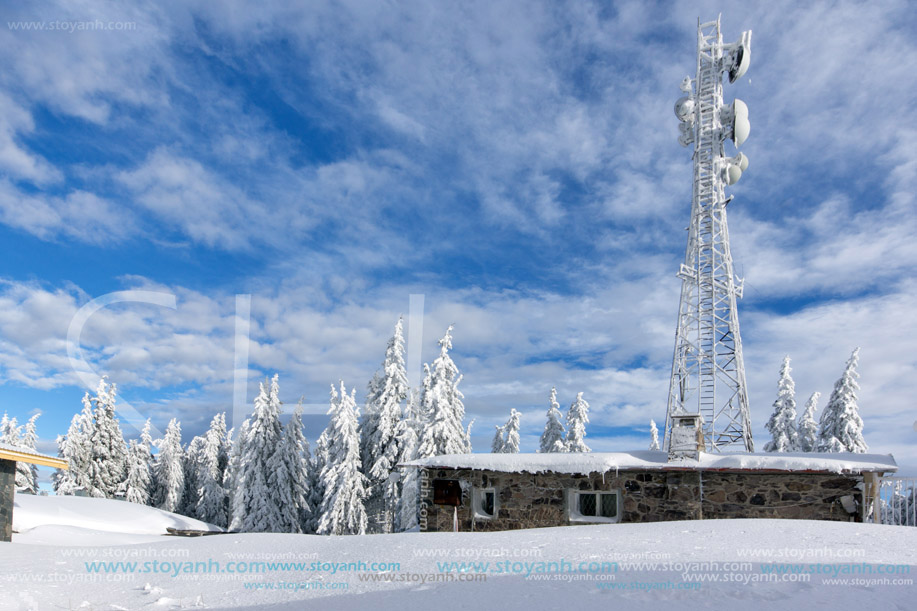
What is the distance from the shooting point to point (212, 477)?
4266 cm

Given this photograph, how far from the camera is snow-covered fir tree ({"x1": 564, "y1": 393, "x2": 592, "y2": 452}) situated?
3516cm

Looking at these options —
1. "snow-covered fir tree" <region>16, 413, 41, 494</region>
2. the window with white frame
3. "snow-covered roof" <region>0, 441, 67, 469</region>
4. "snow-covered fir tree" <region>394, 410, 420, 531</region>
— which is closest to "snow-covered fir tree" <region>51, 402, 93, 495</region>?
"snow-covered fir tree" <region>16, 413, 41, 494</region>

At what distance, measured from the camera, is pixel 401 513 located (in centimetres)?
2872

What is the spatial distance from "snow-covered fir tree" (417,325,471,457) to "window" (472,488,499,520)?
40.9 feet

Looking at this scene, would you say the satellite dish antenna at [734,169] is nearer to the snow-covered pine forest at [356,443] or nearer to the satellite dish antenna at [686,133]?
the satellite dish antenna at [686,133]

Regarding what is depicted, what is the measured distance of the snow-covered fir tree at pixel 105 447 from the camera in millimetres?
38000

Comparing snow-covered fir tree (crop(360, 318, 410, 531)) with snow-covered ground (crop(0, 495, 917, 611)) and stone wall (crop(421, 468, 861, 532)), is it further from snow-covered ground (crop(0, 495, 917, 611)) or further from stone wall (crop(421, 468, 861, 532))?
snow-covered ground (crop(0, 495, 917, 611))

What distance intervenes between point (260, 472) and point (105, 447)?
14.7 meters

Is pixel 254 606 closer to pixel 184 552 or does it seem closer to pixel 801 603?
pixel 184 552

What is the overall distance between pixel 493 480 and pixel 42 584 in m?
9.78

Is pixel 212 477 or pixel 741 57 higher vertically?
pixel 741 57

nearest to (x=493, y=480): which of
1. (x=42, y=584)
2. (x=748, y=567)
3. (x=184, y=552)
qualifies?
(x=184, y=552)

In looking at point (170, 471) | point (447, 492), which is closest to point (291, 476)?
point (170, 471)

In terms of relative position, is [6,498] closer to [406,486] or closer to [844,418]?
[406,486]
